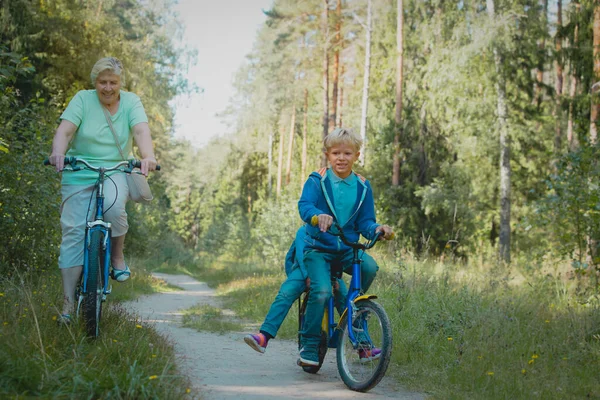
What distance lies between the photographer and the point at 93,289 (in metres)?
4.48

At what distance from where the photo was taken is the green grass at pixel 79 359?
3.31 metres

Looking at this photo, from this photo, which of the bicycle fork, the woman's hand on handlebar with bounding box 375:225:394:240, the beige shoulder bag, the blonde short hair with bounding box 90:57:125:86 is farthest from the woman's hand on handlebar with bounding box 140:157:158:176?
the woman's hand on handlebar with bounding box 375:225:394:240

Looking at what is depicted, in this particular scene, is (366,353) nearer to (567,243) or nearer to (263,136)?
(567,243)

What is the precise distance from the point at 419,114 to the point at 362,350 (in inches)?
704

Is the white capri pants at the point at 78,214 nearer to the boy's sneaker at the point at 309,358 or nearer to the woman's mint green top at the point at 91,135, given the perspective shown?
the woman's mint green top at the point at 91,135

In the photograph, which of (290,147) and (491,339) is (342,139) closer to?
(491,339)

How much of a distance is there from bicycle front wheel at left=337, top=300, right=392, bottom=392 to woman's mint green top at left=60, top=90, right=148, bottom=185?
7.57 feet

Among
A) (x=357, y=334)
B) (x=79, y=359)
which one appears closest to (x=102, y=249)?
(x=79, y=359)

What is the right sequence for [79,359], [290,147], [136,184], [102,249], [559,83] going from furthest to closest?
[290,147] < [559,83] < [136,184] < [102,249] < [79,359]

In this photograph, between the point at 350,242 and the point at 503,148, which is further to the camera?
the point at 503,148

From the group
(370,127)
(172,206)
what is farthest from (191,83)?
(172,206)

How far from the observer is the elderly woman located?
481cm

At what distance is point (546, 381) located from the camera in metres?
4.63

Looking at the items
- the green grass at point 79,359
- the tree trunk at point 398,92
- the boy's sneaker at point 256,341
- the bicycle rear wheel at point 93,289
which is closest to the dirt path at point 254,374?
the boy's sneaker at point 256,341
